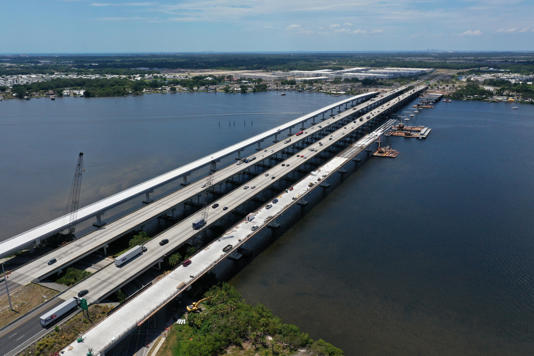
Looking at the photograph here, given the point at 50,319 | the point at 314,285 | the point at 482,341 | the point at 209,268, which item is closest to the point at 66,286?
the point at 50,319

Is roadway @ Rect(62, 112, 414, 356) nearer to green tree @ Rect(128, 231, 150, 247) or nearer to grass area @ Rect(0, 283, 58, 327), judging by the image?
green tree @ Rect(128, 231, 150, 247)

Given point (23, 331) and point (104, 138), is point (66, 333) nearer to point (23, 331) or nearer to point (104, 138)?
point (23, 331)

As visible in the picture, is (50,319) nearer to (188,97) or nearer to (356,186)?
(356,186)

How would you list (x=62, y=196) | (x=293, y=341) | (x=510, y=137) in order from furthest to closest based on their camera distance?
(x=510, y=137) → (x=62, y=196) → (x=293, y=341)

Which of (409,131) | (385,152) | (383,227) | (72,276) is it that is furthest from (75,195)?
(409,131)

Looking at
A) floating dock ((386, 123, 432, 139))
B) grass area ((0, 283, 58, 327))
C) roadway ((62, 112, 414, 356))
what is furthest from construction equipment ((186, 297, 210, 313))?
floating dock ((386, 123, 432, 139))

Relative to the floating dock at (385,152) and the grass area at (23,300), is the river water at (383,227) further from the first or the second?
the grass area at (23,300)

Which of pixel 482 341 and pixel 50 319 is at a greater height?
pixel 50 319
